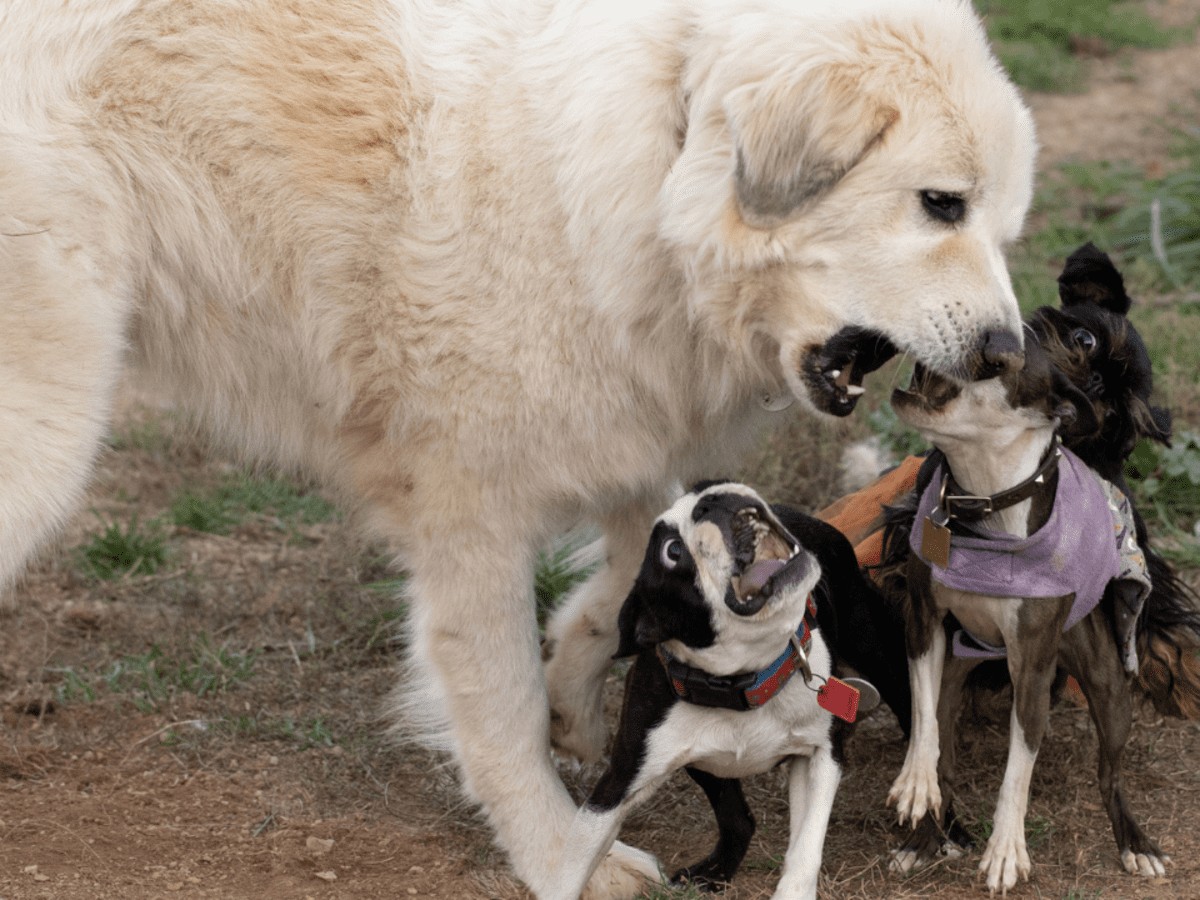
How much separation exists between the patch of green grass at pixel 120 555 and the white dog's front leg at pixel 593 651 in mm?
1814

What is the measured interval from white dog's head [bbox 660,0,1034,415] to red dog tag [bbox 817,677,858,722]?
2.04ft

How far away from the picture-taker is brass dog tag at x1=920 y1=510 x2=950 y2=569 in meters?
3.13

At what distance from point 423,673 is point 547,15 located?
1.54 metres

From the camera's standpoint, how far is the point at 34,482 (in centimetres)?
305

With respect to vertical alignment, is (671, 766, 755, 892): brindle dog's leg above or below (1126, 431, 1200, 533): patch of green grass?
above

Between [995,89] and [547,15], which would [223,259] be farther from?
[995,89]

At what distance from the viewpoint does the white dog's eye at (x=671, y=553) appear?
3037mm

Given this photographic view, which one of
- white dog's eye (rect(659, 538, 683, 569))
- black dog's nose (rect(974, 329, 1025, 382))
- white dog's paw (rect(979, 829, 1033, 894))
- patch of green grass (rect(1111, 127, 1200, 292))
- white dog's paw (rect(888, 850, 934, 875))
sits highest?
black dog's nose (rect(974, 329, 1025, 382))

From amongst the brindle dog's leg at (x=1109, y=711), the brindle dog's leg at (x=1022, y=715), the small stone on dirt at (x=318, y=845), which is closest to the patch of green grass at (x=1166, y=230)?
the brindle dog's leg at (x=1109, y=711)

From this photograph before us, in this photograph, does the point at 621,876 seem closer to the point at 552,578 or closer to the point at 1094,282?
the point at 552,578

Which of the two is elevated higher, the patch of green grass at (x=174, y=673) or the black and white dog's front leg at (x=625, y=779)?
the black and white dog's front leg at (x=625, y=779)

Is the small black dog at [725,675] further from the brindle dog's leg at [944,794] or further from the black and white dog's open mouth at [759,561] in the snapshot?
the brindle dog's leg at [944,794]

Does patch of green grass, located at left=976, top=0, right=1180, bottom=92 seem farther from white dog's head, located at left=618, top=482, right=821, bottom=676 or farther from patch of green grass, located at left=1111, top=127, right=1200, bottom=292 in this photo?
white dog's head, located at left=618, top=482, right=821, bottom=676

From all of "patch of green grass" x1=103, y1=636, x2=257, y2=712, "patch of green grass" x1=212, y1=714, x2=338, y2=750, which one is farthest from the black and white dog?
"patch of green grass" x1=103, y1=636, x2=257, y2=712
